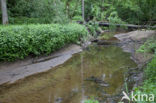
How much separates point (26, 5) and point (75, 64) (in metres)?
8.32

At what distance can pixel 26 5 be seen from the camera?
15.4 metres

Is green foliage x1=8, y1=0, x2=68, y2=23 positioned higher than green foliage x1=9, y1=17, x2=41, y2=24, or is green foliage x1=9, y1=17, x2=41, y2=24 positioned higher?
green foliage x1=8, y1=0, x2=68, y2=23

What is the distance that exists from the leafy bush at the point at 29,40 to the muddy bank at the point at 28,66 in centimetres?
32

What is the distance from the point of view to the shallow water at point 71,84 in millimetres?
5932

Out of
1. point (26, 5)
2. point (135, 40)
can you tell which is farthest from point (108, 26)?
point (26, 5)

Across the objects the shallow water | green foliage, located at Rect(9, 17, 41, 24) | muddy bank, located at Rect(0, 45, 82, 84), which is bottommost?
the shallow water

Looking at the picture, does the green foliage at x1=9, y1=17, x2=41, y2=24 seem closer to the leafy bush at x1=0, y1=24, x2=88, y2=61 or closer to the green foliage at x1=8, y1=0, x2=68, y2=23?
the green foliage at x1=8, y1=0, x2=68, y2=23

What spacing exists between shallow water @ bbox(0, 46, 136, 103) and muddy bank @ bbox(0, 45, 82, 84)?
1.23ft

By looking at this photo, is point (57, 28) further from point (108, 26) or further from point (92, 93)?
point (108, 26)

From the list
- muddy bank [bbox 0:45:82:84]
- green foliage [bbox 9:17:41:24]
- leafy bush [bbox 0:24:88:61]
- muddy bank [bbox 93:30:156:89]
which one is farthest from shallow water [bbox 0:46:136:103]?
green foliage [bbox 9:17:41:24]

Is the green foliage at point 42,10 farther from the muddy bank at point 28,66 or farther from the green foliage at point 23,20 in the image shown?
the muddy bank at point 28,66

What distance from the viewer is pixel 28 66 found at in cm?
855

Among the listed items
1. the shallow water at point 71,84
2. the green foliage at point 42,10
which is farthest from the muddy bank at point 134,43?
the green foliage at point 42,10

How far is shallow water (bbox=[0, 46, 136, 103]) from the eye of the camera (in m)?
5.93
